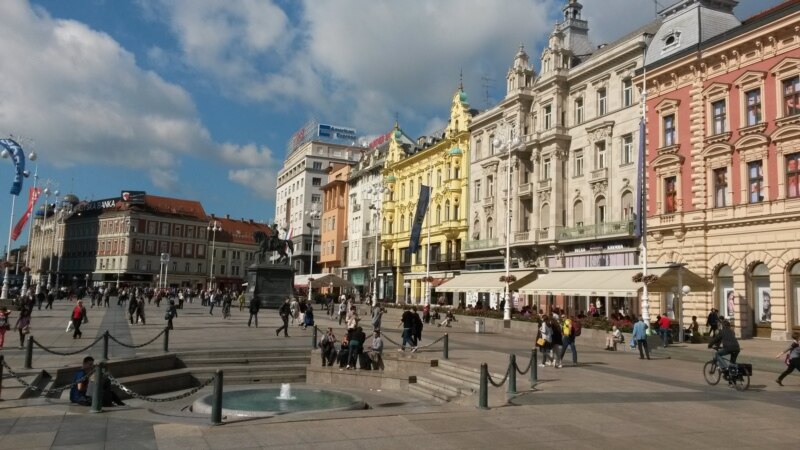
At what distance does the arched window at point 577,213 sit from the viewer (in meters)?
42.5

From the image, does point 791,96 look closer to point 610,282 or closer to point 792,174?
point 792,174

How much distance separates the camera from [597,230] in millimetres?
39344

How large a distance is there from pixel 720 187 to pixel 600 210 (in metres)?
9.64

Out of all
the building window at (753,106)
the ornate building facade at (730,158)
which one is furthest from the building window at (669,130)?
the building window at (753,106)

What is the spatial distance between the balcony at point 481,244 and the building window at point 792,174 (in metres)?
24.2

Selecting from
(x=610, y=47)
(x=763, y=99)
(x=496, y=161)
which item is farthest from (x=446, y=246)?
(x=763, y=99)

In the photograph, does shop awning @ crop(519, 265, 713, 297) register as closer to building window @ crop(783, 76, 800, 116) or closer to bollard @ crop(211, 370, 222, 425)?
building window @ crop(783, 76, 800, 116)

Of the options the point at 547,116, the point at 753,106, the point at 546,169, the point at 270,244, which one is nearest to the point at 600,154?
the point at 546,169

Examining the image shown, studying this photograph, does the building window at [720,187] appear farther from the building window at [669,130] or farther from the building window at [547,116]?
the building window at [547,116]

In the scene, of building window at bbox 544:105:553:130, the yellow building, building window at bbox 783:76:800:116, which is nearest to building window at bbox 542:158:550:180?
building window at bbox 544:105:553:130

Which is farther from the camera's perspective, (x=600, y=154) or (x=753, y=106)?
(x=600, y=154)

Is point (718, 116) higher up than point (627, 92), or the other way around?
point (627, 92)

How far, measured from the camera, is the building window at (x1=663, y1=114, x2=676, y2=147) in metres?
34.8

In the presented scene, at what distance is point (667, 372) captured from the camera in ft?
60.9
